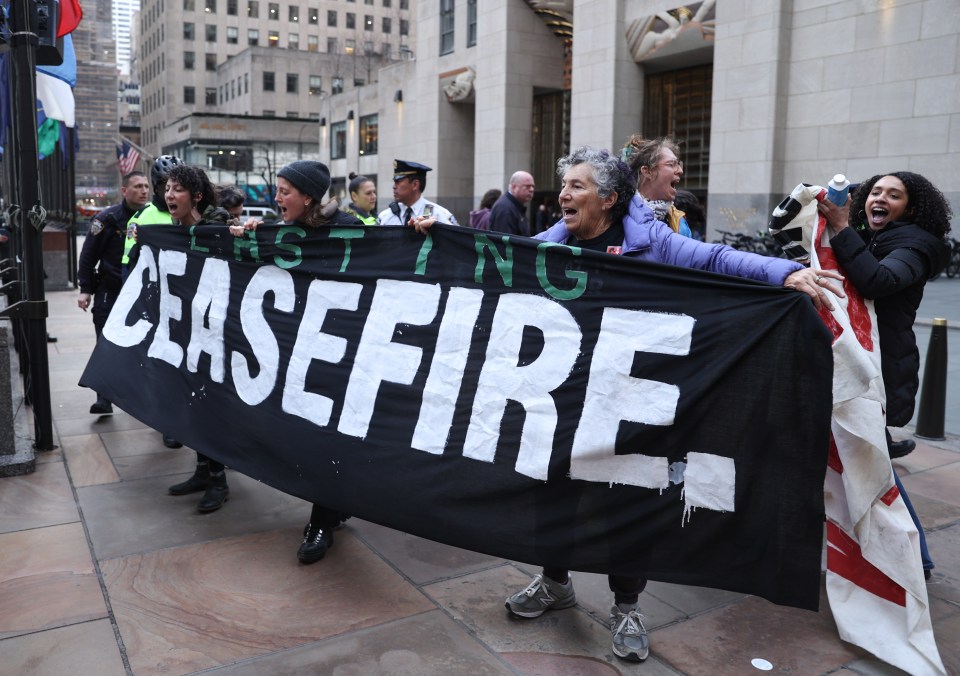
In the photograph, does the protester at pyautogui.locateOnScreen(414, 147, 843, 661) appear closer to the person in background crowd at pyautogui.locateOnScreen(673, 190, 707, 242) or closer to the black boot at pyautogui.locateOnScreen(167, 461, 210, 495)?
the black boot at pyautogui.locateOnScreen(167, 461, 210, 495)

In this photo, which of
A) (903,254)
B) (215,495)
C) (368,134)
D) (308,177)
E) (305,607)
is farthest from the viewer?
(368,134)

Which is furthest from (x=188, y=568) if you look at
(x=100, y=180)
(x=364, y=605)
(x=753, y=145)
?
(x=100, y=180)

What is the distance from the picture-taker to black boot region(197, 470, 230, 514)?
480 cm

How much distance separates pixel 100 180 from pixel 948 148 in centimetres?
15609

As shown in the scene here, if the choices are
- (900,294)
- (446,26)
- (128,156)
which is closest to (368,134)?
(446,26)

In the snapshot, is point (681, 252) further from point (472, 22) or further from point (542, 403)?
point (472, 22)

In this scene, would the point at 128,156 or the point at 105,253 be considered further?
the point at 128,156

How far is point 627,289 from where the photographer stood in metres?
3.30

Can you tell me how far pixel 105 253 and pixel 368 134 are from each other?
132 ft

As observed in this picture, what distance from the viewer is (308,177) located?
442cm

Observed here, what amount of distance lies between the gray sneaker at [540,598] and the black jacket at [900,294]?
1878 millimetres

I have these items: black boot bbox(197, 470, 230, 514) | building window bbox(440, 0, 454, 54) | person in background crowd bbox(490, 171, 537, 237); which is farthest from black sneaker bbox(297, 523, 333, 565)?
building window bbox(440, 0, 454, 54)

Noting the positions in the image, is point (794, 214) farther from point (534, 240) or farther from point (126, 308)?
point (126, 308)

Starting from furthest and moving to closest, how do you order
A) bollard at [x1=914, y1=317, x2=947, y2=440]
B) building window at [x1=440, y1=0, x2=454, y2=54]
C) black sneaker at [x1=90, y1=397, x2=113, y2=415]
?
1. building window at [x1=440, y1=0, x2=454, y2=54]
2. black sneaker at [x1=90, y1=397, x2=113, y2=415]
3. bollard at [x1=914, y1=317, x2=947, y2=440]
